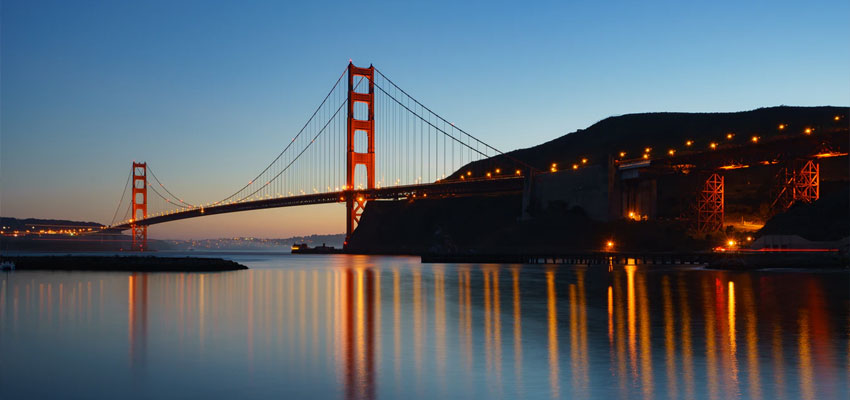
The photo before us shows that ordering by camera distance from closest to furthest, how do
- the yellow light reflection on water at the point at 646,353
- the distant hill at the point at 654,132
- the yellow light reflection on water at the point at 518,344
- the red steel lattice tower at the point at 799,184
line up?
the yellow light reflection on water at the point at 646,353, the yellow light reflection on water at the point at 518,344, the red steel lattice tower at the point at 799,184, the distant hill at the point at 654,132

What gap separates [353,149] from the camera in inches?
3720

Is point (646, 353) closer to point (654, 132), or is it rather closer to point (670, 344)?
point (670, 344)

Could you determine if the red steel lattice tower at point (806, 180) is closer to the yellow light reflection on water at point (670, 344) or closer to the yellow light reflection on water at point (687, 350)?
the yellow light reflection on water at point (670, 344)

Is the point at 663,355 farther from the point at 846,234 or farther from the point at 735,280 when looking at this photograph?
the point at 846,234

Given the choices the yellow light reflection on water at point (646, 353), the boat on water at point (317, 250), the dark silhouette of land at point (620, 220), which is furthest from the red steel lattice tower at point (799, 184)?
the boat on water at point (317, 250)

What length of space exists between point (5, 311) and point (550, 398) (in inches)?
743

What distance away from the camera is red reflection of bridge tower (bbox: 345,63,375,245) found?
294 feet

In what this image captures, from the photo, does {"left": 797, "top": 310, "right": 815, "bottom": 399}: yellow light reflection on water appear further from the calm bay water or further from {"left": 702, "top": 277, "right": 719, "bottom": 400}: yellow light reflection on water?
{"left": 702, "top": 277, "right": 719, "bottom": 400}: yellow light reflection on water

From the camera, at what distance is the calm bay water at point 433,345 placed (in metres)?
9.88

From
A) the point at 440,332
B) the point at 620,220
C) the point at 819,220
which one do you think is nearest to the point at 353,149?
the point at 620,220

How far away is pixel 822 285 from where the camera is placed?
2966 centimetres

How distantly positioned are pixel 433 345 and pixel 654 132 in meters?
149

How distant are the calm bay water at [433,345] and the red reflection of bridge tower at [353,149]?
62983 millimetres

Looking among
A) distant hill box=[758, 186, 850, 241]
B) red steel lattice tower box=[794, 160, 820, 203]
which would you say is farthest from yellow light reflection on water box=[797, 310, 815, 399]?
red steel lattice tower box=[794, 160, 820, 203]
